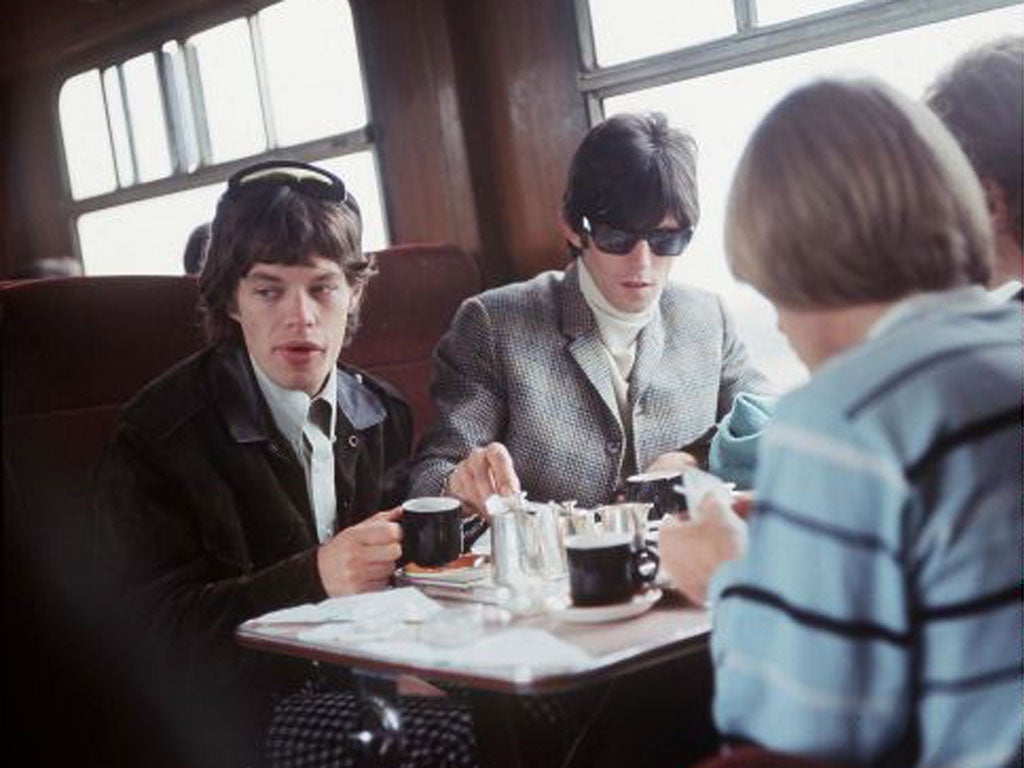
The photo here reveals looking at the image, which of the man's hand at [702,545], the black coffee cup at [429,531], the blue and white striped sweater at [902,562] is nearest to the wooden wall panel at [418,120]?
the black coffee cup at [429,531]

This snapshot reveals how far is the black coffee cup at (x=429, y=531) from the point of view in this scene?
200cm

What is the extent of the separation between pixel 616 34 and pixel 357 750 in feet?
7.83

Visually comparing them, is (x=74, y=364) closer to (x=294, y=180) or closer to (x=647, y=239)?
(x=294, y=180)

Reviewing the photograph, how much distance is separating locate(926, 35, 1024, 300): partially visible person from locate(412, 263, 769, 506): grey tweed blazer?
43.8 inches

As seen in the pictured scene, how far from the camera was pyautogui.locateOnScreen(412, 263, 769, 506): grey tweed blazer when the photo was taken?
2.71 m

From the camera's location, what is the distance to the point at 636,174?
2617 millimetres

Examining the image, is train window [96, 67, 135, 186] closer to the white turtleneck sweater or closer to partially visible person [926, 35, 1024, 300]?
the white turtleneck sweater

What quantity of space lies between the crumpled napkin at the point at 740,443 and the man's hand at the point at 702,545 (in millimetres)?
876

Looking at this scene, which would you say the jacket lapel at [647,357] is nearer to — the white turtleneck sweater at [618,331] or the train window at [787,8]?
the white turtleneck sweater at [618,331]

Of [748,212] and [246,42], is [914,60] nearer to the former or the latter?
[748,212]

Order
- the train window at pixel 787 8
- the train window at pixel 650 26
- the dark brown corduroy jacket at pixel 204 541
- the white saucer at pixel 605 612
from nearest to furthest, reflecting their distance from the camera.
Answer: the white saucer at pixel 605 612, the dark brown corduroy jacket at pixel 204 541, the train window at pixel 787 8, the train window at pixel 650 26

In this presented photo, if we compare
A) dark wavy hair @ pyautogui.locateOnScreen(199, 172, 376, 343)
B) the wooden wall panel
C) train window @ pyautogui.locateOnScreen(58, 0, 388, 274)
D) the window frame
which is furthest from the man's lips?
train window @ pyautogui.locateOnScreen(58, 0, 388, 274)

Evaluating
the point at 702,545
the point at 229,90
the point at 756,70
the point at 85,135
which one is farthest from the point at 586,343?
the point at 85,135

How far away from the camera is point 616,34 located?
11.6 ft
